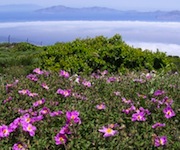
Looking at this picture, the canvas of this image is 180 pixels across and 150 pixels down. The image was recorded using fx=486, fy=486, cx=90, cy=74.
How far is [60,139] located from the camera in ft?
12.4

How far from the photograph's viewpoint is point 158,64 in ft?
35.8

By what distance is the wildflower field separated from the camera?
150 inches

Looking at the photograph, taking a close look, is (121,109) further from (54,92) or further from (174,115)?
(54,92)

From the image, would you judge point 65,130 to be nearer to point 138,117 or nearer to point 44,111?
point 44,111

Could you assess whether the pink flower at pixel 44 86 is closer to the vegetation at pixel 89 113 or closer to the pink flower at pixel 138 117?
the vegetation at pixel 89 113

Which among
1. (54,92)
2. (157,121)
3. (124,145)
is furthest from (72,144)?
(54,92)

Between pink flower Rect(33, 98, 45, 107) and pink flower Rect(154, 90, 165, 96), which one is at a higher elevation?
pink flower Rect(154, 90, 165, 96)

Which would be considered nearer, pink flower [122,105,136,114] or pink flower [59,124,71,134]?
pink flower [59,124,71,134]

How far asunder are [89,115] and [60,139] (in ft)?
2.20

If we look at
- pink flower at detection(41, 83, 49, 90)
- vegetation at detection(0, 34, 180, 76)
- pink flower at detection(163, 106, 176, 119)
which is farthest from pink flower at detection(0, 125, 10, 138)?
vegetation at detection(0, 34, 180, 76)

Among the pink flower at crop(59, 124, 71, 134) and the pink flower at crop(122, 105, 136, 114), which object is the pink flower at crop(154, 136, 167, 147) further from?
the pink flower at crop(59, 124, 71, 134)

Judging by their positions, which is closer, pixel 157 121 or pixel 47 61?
pixel 157 121

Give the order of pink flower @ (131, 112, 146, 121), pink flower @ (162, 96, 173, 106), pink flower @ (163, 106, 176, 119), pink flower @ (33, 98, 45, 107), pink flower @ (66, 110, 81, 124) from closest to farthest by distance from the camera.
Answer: pink flower @ (66, 110, 81, 124) → pink flower @ (131, 112, 146, 121) → pink flower @ (163, 106, 176, 119) → pink flower @ (33, 98, 45, 107) → pink flower @ (162, 96, 173, 106)

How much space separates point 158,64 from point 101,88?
5.55 metres
